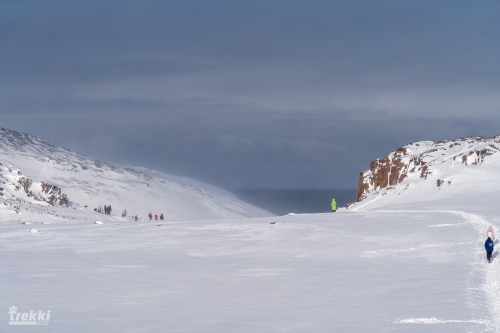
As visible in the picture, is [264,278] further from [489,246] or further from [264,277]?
[489,246]

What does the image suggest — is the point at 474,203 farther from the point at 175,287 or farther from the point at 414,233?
the point at 175,287

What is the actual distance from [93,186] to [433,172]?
61.3 metres

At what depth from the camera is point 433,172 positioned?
177ft

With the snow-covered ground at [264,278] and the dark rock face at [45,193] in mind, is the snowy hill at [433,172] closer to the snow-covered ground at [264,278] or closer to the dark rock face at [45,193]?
the snow-covered ground at [264,278]

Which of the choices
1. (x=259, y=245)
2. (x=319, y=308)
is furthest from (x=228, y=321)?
(x=259, y=245)

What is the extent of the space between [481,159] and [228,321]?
156 feet

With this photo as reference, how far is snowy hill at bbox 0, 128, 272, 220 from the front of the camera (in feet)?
239

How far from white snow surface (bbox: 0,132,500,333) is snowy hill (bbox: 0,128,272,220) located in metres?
40.7

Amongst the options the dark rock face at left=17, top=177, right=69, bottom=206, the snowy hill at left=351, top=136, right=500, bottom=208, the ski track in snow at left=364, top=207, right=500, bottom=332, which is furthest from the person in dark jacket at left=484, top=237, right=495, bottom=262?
the dark rock face at left=17, top=177, right=69, bottom=206

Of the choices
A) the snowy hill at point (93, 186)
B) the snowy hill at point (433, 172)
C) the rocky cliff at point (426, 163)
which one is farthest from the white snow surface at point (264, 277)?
the snowy hill at point (93, 186)

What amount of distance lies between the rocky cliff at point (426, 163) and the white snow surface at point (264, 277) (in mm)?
21998

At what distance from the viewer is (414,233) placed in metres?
26.1

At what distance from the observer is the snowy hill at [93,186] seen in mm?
72988

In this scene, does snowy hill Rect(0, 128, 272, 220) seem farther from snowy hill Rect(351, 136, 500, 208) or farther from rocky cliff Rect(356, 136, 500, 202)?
snowy hill Rect(351, 136, 500, 208)
